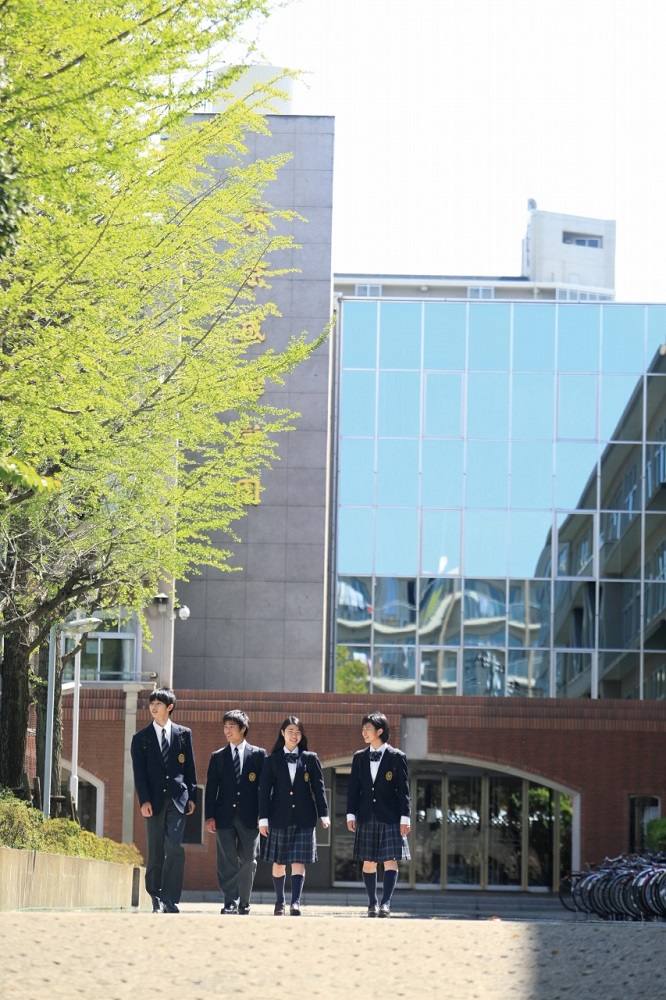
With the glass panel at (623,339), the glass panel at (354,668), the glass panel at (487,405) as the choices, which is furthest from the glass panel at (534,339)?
the glass panel at (354,668)

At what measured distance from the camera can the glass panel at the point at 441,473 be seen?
44875 millimetres

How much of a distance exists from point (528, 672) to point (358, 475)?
23.2 feet

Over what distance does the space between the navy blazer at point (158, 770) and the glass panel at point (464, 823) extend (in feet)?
86.0

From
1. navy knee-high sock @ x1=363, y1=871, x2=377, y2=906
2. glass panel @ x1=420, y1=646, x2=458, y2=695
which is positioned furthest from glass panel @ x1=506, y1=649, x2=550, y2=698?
navy knee-high sock @ x1=363, y1=871, x2=377, y2=906

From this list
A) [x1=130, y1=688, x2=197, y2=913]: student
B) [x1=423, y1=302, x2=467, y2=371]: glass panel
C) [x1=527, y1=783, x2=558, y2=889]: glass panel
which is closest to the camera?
[x1=130, y1=688, x2=197, y2=913]: student

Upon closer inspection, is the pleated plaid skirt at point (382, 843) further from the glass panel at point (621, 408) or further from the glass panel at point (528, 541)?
the glass panel at point (621, 408)

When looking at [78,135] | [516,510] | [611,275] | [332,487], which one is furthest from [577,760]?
[611,275]

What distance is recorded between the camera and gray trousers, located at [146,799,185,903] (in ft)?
41.8

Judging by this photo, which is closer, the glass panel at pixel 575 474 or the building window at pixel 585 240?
the glass panel at pixel 575 474

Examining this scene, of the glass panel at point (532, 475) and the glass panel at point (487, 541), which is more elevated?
Result: the glass panel at point (532, 475)

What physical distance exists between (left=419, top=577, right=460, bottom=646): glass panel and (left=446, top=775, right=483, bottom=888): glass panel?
21.9 ft

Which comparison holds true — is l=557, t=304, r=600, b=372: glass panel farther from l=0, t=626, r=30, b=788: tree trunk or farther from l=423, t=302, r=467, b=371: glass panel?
l=0, t=626, r=30, b=788: tree trunk

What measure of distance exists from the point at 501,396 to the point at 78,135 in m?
35.9

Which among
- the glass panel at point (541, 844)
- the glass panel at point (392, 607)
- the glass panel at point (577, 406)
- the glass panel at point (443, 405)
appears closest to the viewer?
the glass panel at point (541, 844)
